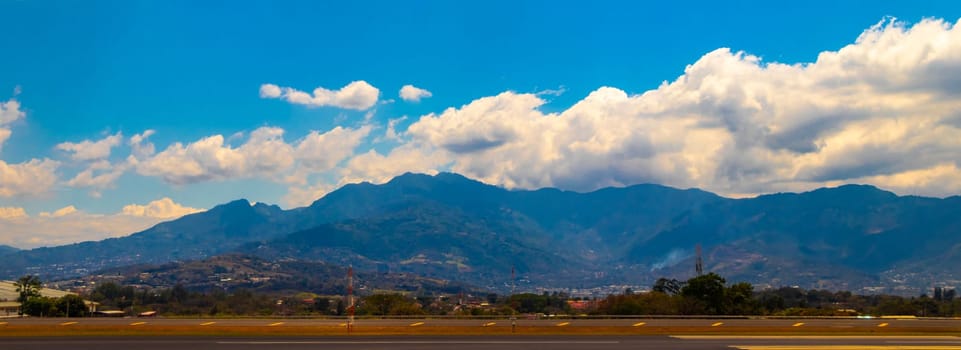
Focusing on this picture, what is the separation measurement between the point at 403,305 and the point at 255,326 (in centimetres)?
4728

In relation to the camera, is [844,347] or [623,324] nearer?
[844,347]

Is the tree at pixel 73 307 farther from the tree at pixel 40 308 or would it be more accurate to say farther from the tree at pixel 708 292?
the tree at pixel 708 292

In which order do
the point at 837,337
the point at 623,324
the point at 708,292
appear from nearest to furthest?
the point at 837,337 < the point at 623,324 < the point at 708,292

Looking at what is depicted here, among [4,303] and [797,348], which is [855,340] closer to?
[797,348]

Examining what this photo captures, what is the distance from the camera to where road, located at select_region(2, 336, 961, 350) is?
48719mm

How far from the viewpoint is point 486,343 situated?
168ft

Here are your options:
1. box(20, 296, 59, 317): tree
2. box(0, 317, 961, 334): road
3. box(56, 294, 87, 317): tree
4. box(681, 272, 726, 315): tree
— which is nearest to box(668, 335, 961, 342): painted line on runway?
box(0, 317, 961, 334): road

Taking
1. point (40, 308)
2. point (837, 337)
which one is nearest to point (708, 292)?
point (837, 337)

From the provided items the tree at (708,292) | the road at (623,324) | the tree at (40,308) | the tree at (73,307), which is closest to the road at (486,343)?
the road at (623,324)

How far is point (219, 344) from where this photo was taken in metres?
50.1

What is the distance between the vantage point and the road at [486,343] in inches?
1918

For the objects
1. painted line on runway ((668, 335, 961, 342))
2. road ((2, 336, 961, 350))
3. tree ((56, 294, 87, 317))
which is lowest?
painted line on runway ((668, 335, 961, 342))

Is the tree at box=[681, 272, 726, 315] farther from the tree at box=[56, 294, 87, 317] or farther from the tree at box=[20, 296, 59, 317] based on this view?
the tree at box=[20, 296, 59, 317]

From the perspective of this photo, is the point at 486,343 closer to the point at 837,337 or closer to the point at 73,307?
the point at 837,337
